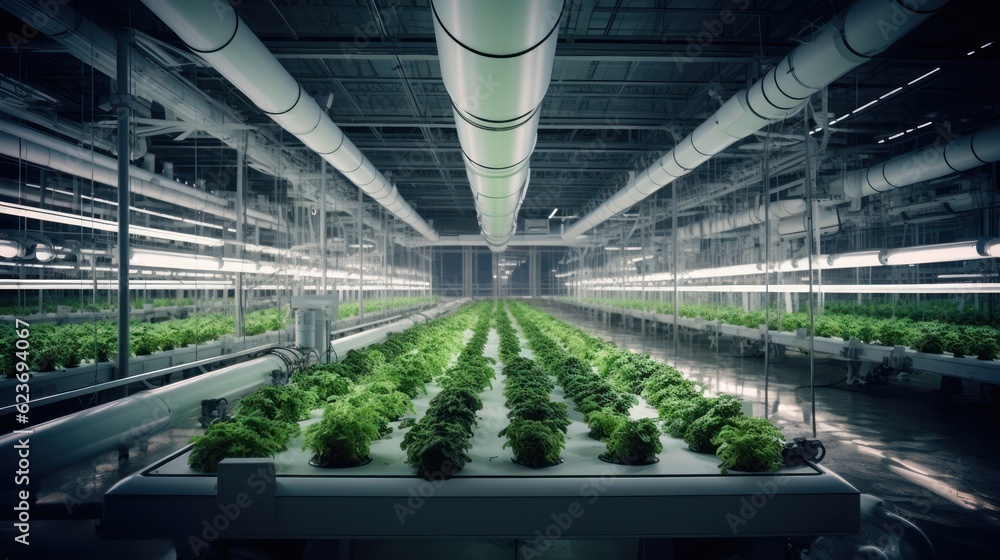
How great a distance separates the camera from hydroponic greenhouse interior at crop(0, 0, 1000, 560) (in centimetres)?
308

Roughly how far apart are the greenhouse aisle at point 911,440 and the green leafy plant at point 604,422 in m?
1.73

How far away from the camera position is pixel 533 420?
13.5 ft

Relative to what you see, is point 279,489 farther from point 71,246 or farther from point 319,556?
point 71,246

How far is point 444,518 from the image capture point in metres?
3.06

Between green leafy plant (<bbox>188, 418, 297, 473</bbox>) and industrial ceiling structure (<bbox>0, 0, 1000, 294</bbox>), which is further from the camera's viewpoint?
industrial ceiling structure (<bbox>0, 0, 1000, 294</bbox>)

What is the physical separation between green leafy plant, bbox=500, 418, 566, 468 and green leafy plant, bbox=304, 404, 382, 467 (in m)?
1.06

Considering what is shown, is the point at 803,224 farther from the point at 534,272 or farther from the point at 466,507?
the point at 534,272

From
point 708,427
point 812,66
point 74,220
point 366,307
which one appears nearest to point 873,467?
point 708,427

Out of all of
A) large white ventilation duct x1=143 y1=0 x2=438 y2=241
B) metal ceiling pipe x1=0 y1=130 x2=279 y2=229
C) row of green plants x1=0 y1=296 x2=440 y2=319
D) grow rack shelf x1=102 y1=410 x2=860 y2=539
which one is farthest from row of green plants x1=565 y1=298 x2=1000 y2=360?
row of green plants x1=0 y1=296 x2=440 y2=319

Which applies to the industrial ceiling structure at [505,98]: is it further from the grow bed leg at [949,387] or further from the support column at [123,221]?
the grow bed leg at [949,387]

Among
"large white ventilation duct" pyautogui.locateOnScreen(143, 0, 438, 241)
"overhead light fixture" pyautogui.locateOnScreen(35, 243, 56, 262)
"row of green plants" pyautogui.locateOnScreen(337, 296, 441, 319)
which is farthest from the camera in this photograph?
"row of green plants" pyautogui.locateOnScreen(337, 296, 441, 319)

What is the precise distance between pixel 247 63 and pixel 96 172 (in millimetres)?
6629

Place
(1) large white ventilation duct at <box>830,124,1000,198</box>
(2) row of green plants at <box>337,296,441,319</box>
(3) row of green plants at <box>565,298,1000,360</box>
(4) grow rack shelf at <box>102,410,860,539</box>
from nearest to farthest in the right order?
(4) grow rack shelf at <box>102,410,860,539</box>, (3) row of green plants at <box>565,298,1000,360</box>, (1) large white ventilation duct at <box>830,124,1000,198</box>, (2) row of green plants at <box>337,296,441,319</box>

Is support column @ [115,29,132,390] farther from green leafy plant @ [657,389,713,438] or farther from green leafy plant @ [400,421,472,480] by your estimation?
green leafy plant @ [657,389,713,438]
